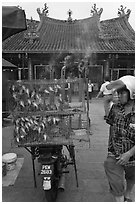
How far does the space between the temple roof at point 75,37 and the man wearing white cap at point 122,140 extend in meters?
10.9

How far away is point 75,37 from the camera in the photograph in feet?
50.4

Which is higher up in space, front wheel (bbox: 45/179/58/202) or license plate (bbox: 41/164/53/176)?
license plate (bbox: 41/164/53/176)

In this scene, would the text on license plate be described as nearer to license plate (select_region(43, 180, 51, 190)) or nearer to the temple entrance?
license plate (select_region(43, 180, 51, 190))

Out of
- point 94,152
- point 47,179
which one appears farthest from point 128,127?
point 94,152

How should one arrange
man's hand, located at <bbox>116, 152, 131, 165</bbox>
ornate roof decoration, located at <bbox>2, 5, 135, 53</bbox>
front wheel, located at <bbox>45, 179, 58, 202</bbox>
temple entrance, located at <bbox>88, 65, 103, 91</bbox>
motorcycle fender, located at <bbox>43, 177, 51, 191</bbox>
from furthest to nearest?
temple entrance, located at <bbox>88, 65, 103, 91</bbox>
ornate roof decoration, located at <bbox>2, 5, 135, 53</bbox>
front wheel, located at <bbox>45, 179, 58, 202</bbox>
motorcycle fender, located at <bbox>43, 177, 51, 191</bbox>
man's hand, located at <bbox>116, 152, 131, 165</bbox>

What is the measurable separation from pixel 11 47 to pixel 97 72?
20.5 feet

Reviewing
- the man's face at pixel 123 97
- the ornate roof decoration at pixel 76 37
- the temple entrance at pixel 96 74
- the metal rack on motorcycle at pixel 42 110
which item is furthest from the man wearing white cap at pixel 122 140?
the temple entrance at pixel 96 74

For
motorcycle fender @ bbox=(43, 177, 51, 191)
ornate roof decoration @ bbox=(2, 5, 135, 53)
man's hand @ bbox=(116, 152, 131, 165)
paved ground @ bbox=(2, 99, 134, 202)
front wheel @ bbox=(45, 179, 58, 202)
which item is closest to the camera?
man's hand @ bbox=(116, 152, 131, 165)

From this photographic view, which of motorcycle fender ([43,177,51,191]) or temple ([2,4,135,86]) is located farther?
temple ([2,4,135,86])

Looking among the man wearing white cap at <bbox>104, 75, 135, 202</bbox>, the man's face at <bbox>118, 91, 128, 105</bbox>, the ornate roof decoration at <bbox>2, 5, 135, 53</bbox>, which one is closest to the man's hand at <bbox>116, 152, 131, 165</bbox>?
the man wearing white cap at <bbox>104, 75, 135, 202</bbox>

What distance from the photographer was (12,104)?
2.66 meters

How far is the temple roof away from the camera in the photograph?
13.1 m

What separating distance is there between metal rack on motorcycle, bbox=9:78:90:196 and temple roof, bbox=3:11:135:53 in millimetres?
10541

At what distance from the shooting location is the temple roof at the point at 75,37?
13.1m
